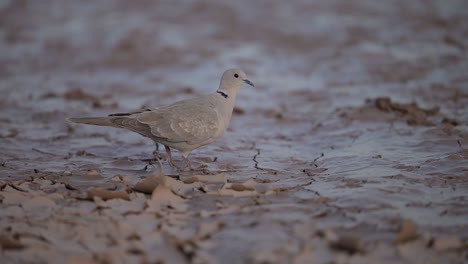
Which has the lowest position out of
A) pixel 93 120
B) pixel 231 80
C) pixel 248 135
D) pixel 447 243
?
pixel 248 135

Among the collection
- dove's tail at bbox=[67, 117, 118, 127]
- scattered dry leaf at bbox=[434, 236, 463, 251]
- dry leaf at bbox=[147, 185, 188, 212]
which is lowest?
dry leaf at bbox=[147, 185, 188, 212]

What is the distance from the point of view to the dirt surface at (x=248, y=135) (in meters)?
3.62

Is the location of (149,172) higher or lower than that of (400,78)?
lower

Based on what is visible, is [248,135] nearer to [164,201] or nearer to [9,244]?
[164,201]

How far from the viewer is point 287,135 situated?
7332 mm

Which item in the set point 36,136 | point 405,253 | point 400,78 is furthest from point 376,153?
point 400,78

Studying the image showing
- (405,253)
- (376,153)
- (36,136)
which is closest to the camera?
(405,253)

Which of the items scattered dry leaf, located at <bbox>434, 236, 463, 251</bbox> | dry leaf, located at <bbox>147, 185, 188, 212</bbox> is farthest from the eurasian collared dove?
scattered dry leaf, located at <bbox>434, 236, 463, 251</bbox>

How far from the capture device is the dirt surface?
3.62m

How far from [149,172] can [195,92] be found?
429cm

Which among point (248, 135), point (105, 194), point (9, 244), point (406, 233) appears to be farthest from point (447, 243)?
point (248, 135)

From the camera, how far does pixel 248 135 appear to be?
7348 millimetres

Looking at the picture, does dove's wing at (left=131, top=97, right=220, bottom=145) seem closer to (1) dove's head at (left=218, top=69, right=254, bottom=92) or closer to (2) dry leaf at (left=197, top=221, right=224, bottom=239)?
(1) dove's head at (left=218, top=69, right=254, bottom=92)

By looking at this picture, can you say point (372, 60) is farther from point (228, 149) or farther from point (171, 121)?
point (171, 121)
